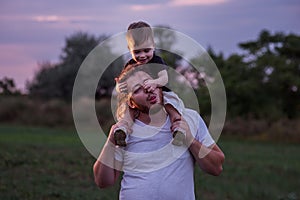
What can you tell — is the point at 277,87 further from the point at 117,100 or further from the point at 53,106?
the point at 117,100

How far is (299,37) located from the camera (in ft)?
139

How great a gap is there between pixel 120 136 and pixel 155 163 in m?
0.26

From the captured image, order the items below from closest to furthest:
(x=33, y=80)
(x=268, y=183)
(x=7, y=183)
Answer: (x=7, y=183)
(x=268, y=183)
(x=33, y=80)

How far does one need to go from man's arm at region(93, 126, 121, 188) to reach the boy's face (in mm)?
445

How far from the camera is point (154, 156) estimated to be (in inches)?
122

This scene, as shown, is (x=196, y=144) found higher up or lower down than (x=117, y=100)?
lower down

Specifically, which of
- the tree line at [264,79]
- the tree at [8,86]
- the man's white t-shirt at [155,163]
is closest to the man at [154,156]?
the man's white t-shirt at [155,163]

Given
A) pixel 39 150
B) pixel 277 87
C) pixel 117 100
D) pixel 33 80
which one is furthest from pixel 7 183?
pixel 33 80

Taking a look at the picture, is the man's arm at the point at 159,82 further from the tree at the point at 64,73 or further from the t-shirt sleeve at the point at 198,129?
the tree at the point at 64,73

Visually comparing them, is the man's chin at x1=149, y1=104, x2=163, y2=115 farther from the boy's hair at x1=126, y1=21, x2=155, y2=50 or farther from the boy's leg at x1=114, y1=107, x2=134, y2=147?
the boy's hair at x1=126, y1=21, x2=155, y2=50

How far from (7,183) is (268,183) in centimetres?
623

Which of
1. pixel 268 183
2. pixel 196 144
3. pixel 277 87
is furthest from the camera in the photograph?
pixel 277 87

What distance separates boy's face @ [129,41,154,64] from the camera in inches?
123

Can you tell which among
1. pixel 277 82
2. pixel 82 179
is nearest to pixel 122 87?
pixel 82 179
